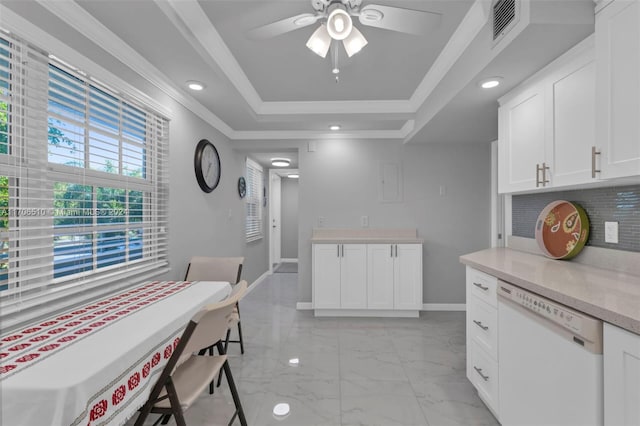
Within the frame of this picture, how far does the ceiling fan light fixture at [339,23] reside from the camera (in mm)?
1461

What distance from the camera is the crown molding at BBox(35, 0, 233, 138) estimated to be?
1425mm

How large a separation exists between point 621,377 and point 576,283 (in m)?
0.48

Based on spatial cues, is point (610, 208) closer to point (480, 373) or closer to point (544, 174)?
point (544, 174)

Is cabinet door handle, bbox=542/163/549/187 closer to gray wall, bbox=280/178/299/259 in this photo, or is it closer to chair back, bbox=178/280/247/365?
chair back, bbox=178/280/247/365

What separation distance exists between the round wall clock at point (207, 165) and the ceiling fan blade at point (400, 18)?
2017 millimetres

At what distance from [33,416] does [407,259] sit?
3.22m

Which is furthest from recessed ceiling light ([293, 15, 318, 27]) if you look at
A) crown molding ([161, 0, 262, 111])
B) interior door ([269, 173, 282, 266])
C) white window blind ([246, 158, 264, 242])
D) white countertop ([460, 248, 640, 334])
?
interior door ([269, 173, 282, 266])

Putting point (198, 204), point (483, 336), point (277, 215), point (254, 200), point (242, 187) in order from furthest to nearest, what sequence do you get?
point (277, 215) < point (254, 200) < point (242, 187) < point (198, 204) < point (483, 336)

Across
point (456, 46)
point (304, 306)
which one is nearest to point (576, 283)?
point (456, 46)

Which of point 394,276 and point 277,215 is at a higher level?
point 277,215

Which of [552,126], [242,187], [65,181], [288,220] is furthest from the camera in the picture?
[288,220]

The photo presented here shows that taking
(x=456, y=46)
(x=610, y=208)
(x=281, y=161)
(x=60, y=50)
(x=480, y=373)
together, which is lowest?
(x=480, y=373)

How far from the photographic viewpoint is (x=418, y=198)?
12.5ft

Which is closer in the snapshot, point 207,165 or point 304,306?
point 207,165
